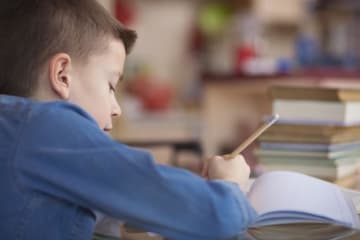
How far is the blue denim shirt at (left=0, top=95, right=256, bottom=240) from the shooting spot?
0.64 metres

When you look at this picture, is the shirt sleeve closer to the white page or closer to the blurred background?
the white page

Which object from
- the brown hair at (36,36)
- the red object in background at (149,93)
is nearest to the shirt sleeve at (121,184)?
the brown hair at (36,36)

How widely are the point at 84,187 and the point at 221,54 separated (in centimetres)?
Answer: 314

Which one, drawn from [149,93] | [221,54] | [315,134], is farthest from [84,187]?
[221,54]

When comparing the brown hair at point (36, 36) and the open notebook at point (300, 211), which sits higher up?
the brown hair at point (36, 36)

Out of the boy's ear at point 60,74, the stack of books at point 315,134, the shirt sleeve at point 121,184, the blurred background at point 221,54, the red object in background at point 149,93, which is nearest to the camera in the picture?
the shirt sleeve at point 121,184

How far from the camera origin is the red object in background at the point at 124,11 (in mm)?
3489

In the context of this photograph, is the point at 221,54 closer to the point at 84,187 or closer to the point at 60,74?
the point at 60,74

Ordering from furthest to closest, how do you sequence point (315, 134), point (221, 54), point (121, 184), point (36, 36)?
point (221, 54) → point (315, 134) → point (36, 36) → point (121, 184)

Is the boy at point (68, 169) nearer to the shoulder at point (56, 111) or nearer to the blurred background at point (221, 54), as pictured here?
the shoulder at point (56, 111)

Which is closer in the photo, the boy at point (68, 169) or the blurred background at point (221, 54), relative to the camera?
the boy at point (68, 169)

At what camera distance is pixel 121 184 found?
0.64 meters

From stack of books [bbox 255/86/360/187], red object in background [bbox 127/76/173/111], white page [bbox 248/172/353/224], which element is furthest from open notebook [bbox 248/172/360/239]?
red object in background [bbox 127/76/173/111]

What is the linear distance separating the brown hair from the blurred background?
242 cm
